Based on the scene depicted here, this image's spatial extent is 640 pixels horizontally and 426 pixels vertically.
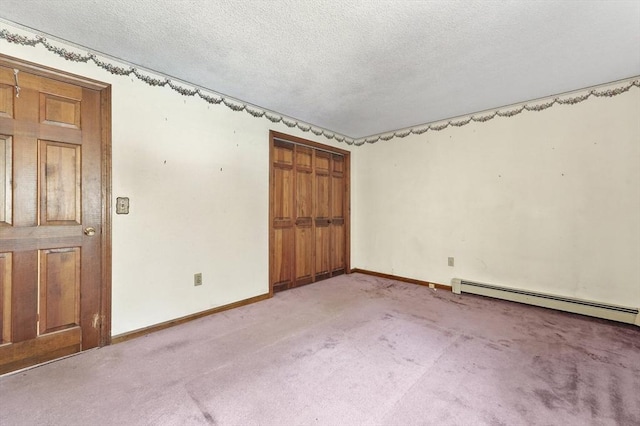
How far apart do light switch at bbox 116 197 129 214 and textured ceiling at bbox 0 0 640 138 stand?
3.91ft

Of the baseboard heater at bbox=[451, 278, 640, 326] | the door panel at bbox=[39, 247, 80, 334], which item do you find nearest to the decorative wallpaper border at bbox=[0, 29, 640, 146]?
the door panel at bbox=[39, 247, 80, 334]

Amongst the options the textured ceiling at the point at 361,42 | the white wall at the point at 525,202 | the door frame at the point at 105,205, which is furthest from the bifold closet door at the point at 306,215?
the door frame at the point at 105,205

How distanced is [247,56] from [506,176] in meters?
3.25

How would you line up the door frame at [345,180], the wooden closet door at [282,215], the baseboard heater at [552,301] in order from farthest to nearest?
the wooden closet door at [282,215], the door frame at [345,180], the baseboard heater at [552,301]

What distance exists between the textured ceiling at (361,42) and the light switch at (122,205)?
3.91 ft

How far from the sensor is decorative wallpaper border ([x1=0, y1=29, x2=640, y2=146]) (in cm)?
204

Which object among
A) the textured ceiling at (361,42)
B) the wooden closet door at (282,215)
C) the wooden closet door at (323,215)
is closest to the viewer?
the textured ceiling at (361,42)

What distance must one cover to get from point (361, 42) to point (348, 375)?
2.39 meters

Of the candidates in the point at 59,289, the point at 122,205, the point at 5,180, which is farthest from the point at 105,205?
the point at 59,289

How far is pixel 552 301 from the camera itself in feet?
9.80

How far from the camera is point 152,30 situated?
6.35 ft

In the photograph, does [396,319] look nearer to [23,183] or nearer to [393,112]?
[393,112]

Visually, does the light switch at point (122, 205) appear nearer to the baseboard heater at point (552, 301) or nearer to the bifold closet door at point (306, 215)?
the bifold closet door at point (306, 215)

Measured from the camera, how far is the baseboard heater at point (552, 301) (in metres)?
2.63
